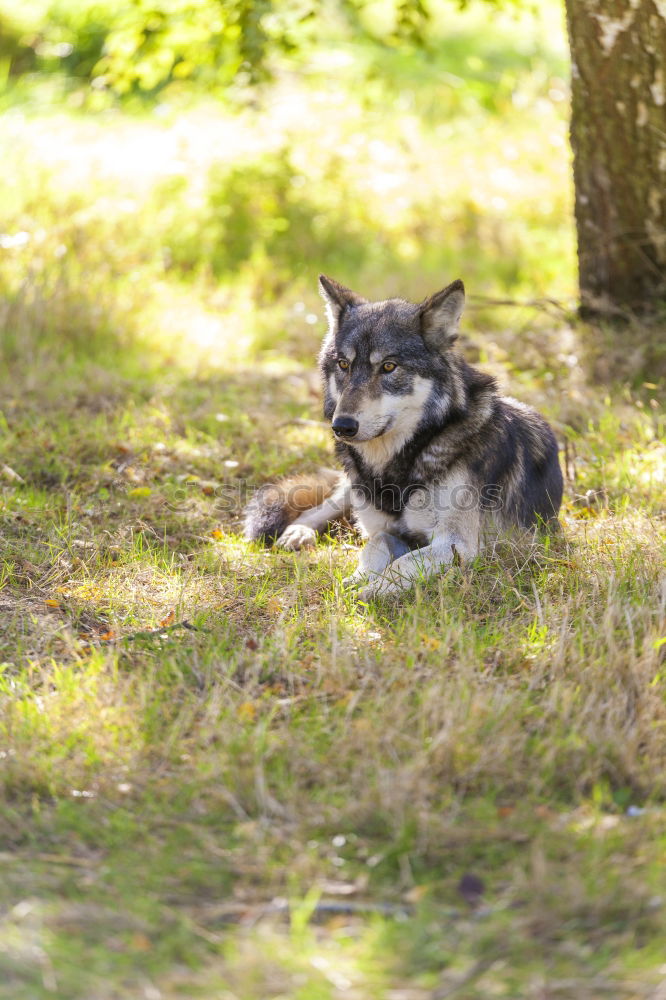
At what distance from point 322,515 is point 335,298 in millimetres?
1221

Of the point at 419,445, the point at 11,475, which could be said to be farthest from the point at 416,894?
the point at 11,475

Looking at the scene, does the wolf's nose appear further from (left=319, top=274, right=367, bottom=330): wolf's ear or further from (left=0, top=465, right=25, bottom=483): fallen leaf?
(left=0, top=465, right=25, bottom=483): fallen leaf

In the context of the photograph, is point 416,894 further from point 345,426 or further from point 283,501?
point 283,501

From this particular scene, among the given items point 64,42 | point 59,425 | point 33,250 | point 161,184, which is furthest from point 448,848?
point 64,42

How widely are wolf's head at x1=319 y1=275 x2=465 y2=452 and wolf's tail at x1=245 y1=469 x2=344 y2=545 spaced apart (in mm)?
730

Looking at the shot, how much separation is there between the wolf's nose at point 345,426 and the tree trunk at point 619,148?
11.1 ft

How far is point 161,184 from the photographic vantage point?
10258 mm

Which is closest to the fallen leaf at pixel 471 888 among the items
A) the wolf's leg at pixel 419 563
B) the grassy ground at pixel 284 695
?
the grassy ground at pixel 284 695

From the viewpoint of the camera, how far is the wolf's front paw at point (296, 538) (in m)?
5.19

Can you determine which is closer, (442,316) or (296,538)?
(442,316)

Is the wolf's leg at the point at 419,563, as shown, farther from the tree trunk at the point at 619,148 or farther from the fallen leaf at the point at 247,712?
the tree trunk at the point at 619,148

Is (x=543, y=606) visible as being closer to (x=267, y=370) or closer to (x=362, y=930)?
(x=362, y=930)

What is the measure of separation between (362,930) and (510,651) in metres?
1.53

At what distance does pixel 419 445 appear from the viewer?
4793 mm
